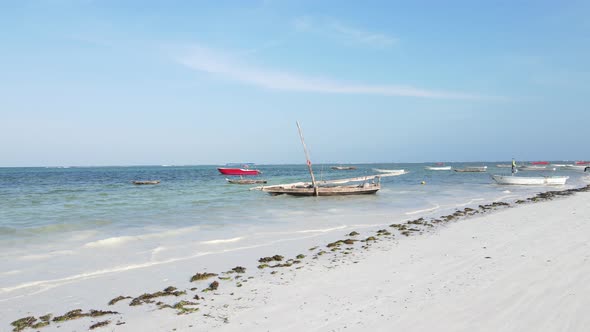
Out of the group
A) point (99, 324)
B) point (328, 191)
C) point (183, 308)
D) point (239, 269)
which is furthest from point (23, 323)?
point (328, 191)

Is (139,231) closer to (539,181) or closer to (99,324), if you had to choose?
(99,324)

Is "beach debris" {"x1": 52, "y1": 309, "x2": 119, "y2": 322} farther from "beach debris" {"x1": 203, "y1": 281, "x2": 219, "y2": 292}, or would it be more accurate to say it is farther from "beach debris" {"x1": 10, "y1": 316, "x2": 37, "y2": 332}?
"beach debris" {"x1": 203, "y1": 281, "x2": 219, "y2": 292}

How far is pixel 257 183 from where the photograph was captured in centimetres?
5425

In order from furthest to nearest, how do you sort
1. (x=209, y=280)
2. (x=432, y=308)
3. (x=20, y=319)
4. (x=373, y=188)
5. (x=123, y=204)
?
(x=373, y=188), (x=123, y=204), (x=209, y=280), (x=20, y=319), (x=432, y=308)

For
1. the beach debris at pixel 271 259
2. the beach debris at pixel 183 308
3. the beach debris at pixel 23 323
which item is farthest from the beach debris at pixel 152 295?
the beach debris at pixel 271 259

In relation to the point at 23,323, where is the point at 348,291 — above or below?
above

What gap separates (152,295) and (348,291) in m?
3.98

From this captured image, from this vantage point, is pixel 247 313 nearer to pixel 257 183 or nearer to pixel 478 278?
pixel 478 278

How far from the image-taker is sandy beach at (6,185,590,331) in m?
6.14

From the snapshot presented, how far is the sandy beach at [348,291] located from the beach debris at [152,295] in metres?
0.02

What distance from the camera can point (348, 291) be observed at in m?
7.66

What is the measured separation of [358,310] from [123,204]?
26.0m

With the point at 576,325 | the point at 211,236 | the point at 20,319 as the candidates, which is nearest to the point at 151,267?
the point at 20,319

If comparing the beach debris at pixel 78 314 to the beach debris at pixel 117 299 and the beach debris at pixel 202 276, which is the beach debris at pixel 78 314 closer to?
the beach debris at pixel 117 299
